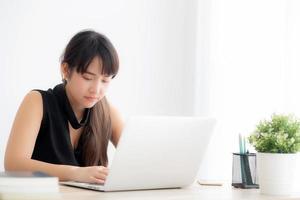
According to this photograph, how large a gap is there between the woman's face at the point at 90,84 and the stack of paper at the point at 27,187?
81 cm

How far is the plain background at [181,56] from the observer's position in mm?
2773

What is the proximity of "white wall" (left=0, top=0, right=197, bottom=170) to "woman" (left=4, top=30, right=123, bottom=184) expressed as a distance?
0.71 m

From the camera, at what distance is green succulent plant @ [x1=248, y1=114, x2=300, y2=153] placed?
1.51 m

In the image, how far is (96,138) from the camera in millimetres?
2205

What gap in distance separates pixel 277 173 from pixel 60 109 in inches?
37.7

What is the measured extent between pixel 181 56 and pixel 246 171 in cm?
167

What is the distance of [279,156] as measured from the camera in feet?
4.93

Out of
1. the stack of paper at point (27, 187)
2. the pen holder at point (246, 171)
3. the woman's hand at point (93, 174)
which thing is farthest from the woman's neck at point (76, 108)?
the stack of paper at point (27, 187)

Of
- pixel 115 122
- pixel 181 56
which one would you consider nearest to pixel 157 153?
pixel 115 122

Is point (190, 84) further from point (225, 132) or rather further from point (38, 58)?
point (38, 58)

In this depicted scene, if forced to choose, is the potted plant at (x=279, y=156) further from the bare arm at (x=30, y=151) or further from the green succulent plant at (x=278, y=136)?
the bare arm at (x=30, y=151)

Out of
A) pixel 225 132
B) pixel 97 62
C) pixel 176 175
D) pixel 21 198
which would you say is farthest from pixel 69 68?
pixel 225 132

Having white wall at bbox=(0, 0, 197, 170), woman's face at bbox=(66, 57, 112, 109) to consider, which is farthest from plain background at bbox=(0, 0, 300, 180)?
woman's face at bbox=(66, 57, 112, 109)

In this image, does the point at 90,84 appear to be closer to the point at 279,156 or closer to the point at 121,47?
the point at 279,156
